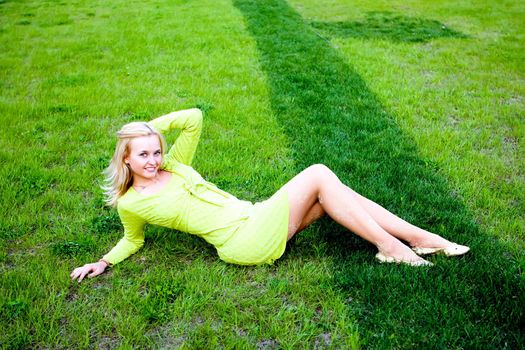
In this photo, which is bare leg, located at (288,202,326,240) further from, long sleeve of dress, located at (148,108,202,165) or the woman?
long sleeve of dress, located at (148,108,202,165)

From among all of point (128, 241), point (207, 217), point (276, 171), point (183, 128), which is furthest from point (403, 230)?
point (128, 241)

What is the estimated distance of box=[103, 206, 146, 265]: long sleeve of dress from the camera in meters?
3.49

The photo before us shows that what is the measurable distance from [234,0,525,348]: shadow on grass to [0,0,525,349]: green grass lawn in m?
0.02

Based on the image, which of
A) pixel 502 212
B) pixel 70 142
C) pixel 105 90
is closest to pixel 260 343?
pixel 502 212

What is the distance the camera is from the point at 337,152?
16.8 ft

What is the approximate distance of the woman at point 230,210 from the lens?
3350 mm

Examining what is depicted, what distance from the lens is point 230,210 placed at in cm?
349

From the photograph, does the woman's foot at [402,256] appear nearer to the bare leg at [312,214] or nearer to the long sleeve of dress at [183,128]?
the bare leg at [312,214]

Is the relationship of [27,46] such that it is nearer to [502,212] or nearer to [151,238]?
[151,238]

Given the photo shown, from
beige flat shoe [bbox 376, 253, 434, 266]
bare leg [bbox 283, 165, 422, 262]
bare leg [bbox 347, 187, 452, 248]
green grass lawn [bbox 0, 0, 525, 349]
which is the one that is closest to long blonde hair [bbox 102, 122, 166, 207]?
green grass lawn [bbox 0, 0, 525, 349]

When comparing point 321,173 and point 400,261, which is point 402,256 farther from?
point 321,173

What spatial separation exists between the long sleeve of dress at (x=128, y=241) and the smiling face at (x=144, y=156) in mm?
404

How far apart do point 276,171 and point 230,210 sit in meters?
1.46

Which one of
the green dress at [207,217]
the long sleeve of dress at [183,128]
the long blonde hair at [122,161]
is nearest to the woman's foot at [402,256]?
the green dress at [207,217]
